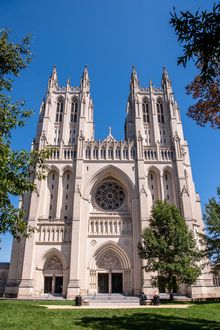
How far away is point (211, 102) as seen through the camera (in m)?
9.57

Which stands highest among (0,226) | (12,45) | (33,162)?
(12,45)

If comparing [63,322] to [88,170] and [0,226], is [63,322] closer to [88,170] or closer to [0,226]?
[0,226]

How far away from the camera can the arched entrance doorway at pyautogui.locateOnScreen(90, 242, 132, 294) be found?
106 ft

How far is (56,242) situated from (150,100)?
1183 inches

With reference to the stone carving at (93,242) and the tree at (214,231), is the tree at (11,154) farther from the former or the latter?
the stone carving at (93,242)

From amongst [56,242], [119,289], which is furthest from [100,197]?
[119,289]

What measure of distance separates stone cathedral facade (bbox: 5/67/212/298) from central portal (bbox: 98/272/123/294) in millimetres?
122

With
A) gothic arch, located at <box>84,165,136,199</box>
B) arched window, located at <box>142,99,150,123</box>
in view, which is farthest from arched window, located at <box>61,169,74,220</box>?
arched window, located at <box>142,99,150,123</box>

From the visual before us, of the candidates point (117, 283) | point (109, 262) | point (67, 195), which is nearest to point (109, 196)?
point (67, 195)

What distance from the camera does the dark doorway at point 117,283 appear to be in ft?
107

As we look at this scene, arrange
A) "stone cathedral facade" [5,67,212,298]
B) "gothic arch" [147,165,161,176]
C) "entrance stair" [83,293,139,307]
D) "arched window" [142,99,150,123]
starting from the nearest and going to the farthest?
"entrance stair" [83,293,139,307], "stone cathedral facade" [5,67,212,298], "gothic arch" [147,165,161,176], "arched window" [142,99,150,123]

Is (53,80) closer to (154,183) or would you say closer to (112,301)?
(154,183)

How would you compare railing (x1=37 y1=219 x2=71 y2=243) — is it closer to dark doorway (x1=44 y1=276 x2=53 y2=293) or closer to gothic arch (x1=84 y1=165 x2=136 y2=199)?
dark doorway (x1=44 y1=276 x2=53 y2=293)

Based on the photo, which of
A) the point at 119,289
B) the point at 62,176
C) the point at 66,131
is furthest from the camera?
the point at 66,131
